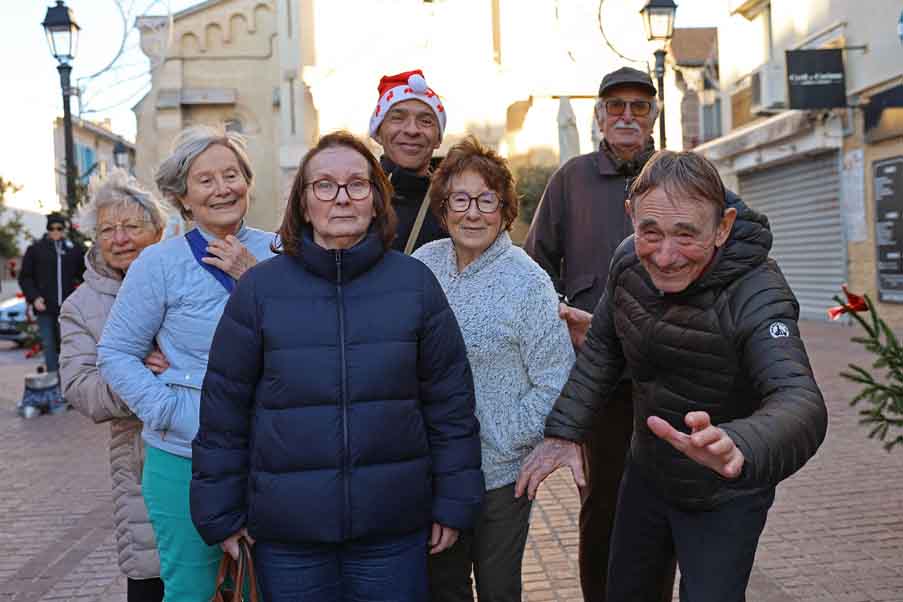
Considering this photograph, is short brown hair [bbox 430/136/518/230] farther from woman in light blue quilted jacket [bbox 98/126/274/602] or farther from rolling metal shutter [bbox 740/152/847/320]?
rolling metal shutter [bbox 740/152/847/320]

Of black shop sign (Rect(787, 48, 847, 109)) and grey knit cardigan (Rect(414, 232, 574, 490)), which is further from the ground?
black shop sign (Rect(787, 48, 847, 109))

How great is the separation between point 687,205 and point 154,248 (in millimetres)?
1768

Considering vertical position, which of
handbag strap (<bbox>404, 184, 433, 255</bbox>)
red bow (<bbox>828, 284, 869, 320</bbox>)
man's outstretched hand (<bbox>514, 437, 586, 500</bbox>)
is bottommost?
man's outstretched hand (<bbox>514, 437, 586, 500</bbox>)

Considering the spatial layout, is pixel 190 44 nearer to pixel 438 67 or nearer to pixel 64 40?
pixel 438 67

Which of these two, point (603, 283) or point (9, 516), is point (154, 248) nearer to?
point (603, 283)

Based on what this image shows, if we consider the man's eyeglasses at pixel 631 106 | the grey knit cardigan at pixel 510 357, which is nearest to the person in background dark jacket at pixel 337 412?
the grey knit cardigan at pixel 510 357

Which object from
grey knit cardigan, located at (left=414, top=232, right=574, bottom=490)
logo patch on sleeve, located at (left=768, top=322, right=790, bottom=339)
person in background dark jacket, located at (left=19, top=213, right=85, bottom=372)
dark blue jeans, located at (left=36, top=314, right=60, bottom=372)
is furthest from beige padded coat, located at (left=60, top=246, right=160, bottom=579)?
dark blue jeans, located at (left=36, top=314, right=60, bottom=372)

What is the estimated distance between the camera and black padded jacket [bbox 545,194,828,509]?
2.26 metres

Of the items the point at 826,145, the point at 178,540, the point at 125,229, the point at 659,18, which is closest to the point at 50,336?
the point at 659,18

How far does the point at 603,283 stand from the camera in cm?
380

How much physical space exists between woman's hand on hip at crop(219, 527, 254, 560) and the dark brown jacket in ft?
5.34

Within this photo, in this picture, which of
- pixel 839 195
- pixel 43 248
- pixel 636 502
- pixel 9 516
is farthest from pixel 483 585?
pixel 839 195

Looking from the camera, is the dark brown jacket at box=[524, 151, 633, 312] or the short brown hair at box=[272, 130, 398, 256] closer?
the short brown hair at box=[272, 130, 398, 256]

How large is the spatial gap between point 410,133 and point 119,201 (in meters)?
1.16
